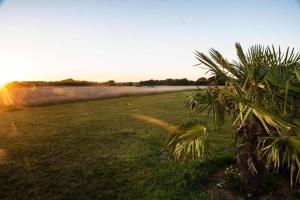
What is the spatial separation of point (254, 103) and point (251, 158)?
1744 millimetres

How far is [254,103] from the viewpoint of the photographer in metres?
5.31

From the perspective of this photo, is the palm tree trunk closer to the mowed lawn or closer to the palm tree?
the palm tree

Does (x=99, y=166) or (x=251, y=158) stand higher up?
(x=251, y=158)

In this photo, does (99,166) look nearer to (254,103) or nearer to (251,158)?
(251,158)

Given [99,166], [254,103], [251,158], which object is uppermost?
[254,103]

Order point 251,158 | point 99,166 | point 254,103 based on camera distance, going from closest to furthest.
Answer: point 254,103 < point 251,158 < point 99,166

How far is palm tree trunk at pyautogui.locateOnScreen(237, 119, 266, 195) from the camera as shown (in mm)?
6352

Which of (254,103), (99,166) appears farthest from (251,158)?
(99,166)

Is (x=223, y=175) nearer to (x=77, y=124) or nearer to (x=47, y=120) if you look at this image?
(x=77, y=124)

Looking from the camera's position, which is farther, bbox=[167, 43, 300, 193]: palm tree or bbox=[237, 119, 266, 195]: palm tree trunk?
bbox=[237, 119, 266, 195]: palm tree trunk

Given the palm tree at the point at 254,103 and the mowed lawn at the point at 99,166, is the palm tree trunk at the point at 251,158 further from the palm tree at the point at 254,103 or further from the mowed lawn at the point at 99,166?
the mowed lawn at the point at 99,166

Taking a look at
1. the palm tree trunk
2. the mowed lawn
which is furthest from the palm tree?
the mowed lawn

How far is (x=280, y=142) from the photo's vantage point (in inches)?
207

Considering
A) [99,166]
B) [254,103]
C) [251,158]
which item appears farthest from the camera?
[99,166]
